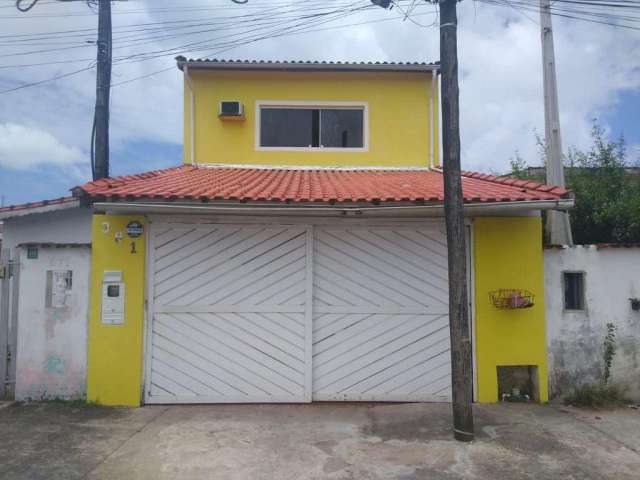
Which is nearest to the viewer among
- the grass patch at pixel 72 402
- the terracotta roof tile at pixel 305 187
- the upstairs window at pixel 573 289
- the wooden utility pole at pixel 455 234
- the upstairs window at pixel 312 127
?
the wooden utility pole at pixel 455 234

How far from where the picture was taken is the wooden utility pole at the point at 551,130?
24.5 feet

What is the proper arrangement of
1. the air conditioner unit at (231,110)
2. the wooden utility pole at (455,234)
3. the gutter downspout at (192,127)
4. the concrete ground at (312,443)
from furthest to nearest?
the gutter downspout at (192,127) → the air conditioner unit at (231,110) → the wooden utility pole at (455,234) → the concrete ground at (312,443)

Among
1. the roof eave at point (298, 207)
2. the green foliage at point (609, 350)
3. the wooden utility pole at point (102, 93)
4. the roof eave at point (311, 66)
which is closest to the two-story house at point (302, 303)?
the roof eave at point (298, 207)

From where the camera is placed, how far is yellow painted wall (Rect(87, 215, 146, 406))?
5875 mm

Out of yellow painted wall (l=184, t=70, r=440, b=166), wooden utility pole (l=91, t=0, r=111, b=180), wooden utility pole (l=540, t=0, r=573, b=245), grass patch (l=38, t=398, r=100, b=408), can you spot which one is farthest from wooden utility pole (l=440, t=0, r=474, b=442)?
wooden utility pole (l=91, t=0, r=111, b=180)

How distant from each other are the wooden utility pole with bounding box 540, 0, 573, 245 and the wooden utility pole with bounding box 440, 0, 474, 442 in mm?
3512

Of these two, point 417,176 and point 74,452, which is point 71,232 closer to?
point 74,452

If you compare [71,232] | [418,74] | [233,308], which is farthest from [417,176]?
[71,232]

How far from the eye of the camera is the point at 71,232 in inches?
330

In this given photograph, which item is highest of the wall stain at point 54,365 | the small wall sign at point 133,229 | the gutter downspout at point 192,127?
the gutter downspout at point 192,127

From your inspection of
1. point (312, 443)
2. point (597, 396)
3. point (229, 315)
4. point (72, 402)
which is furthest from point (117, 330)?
point (597, 396)

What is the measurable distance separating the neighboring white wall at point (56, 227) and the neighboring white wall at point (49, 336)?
245cm

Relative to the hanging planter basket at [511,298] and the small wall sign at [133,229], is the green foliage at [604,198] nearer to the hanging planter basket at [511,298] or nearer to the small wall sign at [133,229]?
the hanging planter basket at [511,298]

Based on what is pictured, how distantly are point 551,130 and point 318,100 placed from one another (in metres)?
4.02
